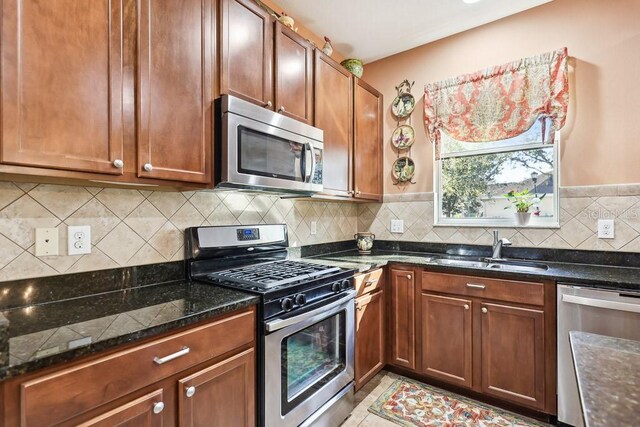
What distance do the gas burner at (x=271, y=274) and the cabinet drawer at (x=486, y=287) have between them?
791 millimetres

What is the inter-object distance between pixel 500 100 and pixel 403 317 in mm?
1861

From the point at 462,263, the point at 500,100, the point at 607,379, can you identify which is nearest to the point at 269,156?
the point at 607,379

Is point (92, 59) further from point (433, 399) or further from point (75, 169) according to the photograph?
point (433, 399)

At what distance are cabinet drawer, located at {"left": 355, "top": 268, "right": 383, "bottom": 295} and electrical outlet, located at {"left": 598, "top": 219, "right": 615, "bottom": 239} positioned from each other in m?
1.49

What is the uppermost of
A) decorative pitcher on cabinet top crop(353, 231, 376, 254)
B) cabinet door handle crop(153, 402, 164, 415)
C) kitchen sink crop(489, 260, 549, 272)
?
decorative pitcher on cabinet top crop(353, 231, 376, 254)

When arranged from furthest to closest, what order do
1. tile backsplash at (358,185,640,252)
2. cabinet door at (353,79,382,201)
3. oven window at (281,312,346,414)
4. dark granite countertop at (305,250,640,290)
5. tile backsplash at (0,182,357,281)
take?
cabinet door at (353,79,382,201)
tile backsplash at (358,185,640,252)
dark granite countertop at (305,250,640,290)
oven window at (281,312,346,414)
tile backsplash at (0,182,357,281)

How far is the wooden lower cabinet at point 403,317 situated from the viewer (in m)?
2.34

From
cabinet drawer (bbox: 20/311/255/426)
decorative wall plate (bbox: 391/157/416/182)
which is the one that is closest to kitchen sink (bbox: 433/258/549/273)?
decorative wall plate (bbox: 391/157/416/182)

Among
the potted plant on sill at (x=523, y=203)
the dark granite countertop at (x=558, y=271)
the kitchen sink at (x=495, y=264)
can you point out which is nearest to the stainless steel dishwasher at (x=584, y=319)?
the dark granite countertop at (x=558, y=271)

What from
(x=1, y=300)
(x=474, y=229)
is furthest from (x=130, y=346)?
(x=474, y=229)

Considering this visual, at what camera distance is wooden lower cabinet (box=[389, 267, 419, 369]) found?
2.34 meters

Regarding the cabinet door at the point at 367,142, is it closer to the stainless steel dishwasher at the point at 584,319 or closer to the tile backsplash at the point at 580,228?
the tile backsplash at the point at 580,228

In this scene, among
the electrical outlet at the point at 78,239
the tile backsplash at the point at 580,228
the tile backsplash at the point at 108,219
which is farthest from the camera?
the tile backsplash at the point at 580,228

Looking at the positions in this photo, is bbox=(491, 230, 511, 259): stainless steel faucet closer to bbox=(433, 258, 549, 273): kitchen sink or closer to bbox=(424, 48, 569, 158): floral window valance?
bbox=(433, 258, 549, 273): kitchen sink
